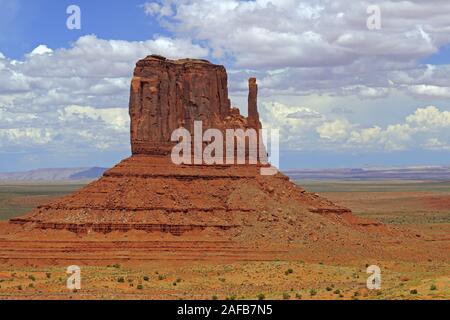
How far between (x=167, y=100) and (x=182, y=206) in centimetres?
1162

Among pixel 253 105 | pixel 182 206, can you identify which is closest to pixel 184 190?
pixel 182 206

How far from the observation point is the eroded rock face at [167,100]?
93.2m

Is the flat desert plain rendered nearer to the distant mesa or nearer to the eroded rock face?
the distant mesa

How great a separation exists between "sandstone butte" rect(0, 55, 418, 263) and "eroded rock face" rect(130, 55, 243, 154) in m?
0.10

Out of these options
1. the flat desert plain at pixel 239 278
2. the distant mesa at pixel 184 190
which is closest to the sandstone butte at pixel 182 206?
the distant mesa at pixel 184 190

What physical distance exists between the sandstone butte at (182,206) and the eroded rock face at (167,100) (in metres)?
0.10

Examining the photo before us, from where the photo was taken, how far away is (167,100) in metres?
93.9

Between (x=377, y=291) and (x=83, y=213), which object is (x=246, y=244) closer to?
(x=83, y=213)

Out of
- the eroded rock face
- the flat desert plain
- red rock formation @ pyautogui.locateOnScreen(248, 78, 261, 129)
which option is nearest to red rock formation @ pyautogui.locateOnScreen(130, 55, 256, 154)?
the eroded rock face

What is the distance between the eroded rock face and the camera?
306ft

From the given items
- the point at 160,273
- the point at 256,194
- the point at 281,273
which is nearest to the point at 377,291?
the point at 281,273

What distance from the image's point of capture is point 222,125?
9456 centimetres
